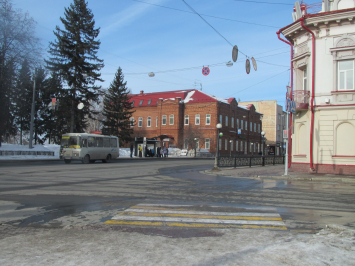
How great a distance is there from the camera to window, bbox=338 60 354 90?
18750 mm

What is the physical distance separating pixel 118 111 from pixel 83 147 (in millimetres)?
30359

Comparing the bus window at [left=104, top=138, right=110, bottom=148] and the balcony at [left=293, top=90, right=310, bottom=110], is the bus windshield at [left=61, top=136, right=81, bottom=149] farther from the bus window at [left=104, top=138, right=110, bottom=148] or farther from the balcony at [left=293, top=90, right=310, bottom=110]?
the balcony at [left=293, top=90, right=310, bottom=110]

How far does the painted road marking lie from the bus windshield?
23.3m

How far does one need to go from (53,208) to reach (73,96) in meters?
36.1

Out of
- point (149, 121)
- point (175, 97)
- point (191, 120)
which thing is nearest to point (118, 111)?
point (149, 121)

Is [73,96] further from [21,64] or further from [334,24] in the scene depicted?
[334,24]

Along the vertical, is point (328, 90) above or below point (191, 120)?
below

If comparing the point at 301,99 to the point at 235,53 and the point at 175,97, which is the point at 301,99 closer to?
the point at 235,53

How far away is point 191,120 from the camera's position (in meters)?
64.2

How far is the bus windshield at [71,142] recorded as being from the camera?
95.7 feet

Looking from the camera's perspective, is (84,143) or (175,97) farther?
(175,97)

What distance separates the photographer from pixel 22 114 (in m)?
55.5

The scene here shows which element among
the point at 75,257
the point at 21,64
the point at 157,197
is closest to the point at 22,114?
the point at 21,64

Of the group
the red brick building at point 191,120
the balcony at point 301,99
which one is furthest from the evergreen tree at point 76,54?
the balcony at point 301,99
